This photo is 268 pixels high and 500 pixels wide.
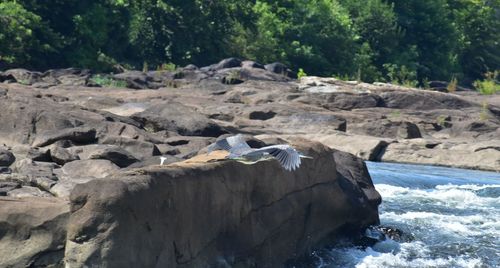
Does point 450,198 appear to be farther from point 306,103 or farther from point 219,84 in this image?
point 219,84

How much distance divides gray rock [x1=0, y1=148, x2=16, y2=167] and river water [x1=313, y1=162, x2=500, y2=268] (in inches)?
134

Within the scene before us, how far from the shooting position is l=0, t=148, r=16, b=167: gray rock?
34.6 ft

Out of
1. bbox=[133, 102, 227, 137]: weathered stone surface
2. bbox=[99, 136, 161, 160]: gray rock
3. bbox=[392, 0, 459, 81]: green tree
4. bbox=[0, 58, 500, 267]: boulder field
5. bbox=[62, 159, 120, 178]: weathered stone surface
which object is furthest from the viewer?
bbox=[392, 0, 459, 81]: green tree

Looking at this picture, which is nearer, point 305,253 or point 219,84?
→ point 305,253

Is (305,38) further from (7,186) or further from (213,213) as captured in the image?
(213,213)

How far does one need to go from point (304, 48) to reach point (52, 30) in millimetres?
10350

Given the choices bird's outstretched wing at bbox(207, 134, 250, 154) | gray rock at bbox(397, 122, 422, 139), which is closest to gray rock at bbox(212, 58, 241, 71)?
gray rock at bbox(397, 122, 422, 139)

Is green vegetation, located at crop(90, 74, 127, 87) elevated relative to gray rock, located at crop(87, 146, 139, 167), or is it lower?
lower

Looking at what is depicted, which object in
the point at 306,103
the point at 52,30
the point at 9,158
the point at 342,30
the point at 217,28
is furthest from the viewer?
the point at 342,30

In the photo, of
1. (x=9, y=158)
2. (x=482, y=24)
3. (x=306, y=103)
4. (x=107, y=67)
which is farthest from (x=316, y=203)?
(x=482, y=24)

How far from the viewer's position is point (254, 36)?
3844cm

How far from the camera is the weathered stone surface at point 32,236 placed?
7035 mm

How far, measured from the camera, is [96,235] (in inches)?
268

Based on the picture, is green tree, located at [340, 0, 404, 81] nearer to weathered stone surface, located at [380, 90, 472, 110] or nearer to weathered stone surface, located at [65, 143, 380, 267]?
weathered stone surface, located at [380, 90, 472, 110]
